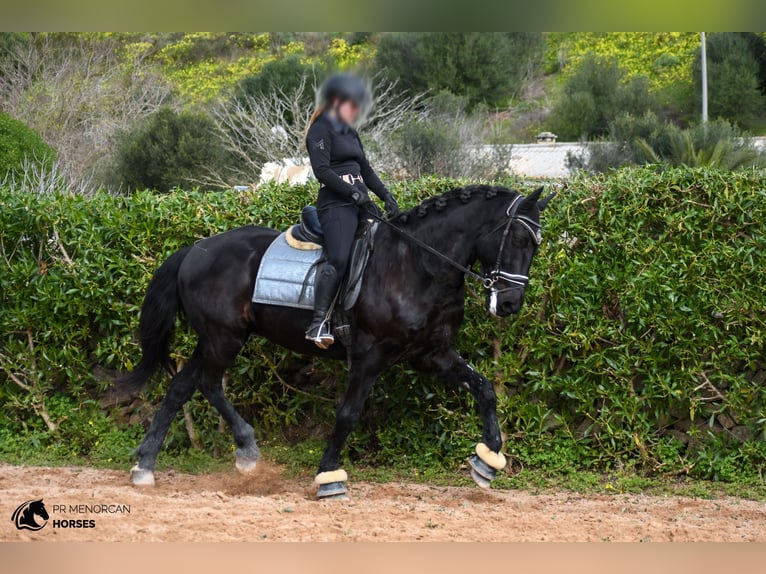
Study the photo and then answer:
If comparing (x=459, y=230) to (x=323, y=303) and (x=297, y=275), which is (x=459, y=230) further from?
(x=297, y=275)

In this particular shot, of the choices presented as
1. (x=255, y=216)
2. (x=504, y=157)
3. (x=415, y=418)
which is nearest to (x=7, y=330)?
(x=255, y=216)

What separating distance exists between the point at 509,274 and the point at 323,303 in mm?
1398

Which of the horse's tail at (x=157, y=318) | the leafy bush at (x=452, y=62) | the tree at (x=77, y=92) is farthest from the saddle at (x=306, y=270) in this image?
the leafy bush at (x=452, y=62)

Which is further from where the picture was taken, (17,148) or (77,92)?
(77,92)

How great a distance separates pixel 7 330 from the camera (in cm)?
801

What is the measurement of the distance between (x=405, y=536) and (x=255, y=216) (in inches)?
142

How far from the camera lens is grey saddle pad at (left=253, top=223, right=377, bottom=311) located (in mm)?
6277

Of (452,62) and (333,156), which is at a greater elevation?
(452,62)

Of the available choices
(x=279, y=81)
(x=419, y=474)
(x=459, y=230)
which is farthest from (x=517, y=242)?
(x=279, y=81)

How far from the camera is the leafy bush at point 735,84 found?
30141 mm

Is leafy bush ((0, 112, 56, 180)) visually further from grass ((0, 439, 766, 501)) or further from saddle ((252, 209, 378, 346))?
saddle ((252, 209, 378, 346))

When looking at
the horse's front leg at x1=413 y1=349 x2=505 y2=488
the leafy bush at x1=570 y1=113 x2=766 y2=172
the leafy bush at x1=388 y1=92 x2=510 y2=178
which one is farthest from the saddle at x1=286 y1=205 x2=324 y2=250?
the leafy bush at x1=570 y1=113 x2=766 y2=172

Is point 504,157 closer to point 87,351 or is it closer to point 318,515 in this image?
point 87,351

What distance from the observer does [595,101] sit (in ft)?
101
